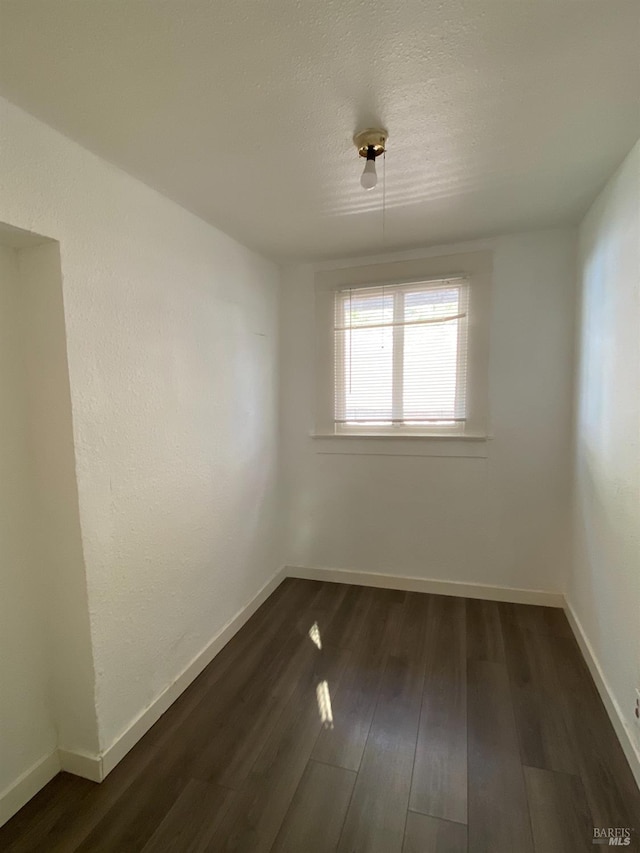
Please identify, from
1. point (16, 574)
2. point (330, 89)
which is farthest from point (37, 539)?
point (330, 89)

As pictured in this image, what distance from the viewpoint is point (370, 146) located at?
1477 millimetres

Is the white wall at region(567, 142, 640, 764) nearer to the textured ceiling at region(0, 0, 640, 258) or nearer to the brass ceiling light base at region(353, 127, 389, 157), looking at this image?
the textured ceiling at region(0, 0, 640, 258)

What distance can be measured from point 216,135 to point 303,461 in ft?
7.00

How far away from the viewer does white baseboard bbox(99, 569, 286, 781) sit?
1581 millimetres

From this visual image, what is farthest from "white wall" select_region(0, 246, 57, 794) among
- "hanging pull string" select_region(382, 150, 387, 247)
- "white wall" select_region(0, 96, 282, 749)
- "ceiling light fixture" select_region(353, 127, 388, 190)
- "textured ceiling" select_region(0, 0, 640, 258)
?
"hanging pull string" select_region(382, 150, 387, 247)

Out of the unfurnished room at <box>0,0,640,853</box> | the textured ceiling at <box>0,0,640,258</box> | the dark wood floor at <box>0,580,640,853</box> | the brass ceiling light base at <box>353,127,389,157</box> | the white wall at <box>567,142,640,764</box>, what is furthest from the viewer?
the white wall at <box>567,142,640,764</box>

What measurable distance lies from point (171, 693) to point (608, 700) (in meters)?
1.97

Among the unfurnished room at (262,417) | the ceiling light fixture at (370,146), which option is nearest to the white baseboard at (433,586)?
the unfurnished room at (262,417)

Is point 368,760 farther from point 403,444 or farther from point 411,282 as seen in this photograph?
point 411,282

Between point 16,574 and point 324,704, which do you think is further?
point 324,704

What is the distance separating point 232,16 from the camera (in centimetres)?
98

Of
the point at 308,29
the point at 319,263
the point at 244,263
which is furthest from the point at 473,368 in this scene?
the point at 308,29

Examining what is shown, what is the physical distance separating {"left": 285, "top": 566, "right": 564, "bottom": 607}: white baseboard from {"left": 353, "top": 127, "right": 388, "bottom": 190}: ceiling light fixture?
8.26 feet

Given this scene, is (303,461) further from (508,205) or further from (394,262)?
(508,205)
